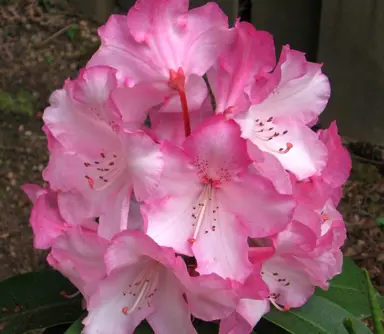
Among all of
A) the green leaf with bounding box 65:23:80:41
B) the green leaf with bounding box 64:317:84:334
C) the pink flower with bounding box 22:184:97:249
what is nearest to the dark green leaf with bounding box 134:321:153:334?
the green leaf with bounding box 64:317:84:334

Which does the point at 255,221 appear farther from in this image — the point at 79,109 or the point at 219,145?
the point at 79,109

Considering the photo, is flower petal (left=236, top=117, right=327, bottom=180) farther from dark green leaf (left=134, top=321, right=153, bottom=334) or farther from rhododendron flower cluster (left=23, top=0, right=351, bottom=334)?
dark green leaf (left=134, top=321, right=153, bottom=334)

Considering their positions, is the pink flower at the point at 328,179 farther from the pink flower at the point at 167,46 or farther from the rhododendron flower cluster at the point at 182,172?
the pink flower at the point at 167,46

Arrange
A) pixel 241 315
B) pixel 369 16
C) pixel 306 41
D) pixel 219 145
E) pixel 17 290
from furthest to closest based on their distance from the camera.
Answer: pixel 306 41
pixel 369 16
pixel 17 290
pixel 241 315
pixel 219 145

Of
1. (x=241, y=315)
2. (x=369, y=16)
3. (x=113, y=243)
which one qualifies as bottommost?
(x=369, y=16)

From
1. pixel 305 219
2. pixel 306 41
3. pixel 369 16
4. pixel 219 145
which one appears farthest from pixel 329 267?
A: pixel 306 41

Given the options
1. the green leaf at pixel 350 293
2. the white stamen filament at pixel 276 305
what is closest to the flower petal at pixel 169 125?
the white stamen filament at pixel 276 305
